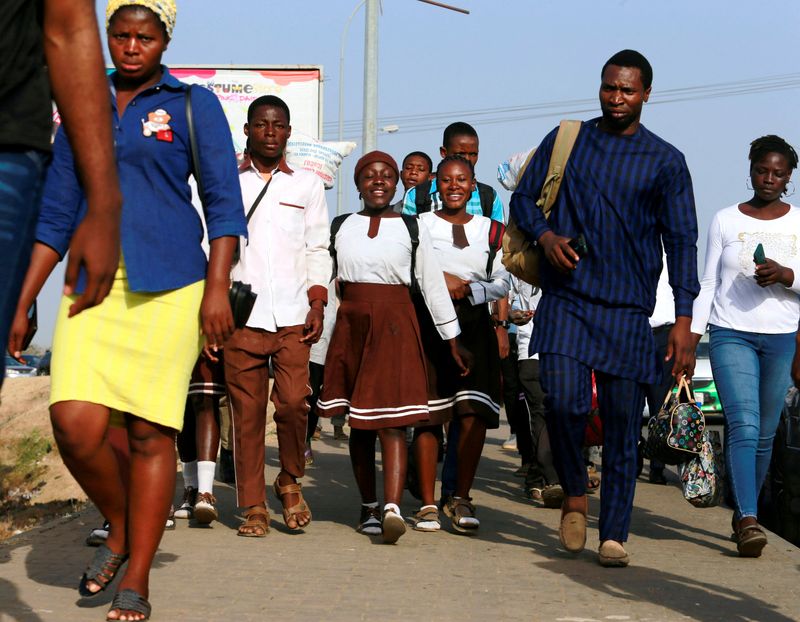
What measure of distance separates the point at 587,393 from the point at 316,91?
17854mm

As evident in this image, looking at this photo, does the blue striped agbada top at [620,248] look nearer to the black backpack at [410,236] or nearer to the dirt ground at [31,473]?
the black backpack at [410,236]

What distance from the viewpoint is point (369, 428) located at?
7.86 metres

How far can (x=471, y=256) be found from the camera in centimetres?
878

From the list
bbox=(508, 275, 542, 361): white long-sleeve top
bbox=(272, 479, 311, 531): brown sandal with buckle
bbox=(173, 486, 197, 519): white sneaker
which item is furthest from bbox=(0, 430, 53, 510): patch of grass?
bbox=(272, 479, 311, 531): brown sandal with buckle

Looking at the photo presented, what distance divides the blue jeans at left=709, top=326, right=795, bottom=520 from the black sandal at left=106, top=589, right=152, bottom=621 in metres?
3.70

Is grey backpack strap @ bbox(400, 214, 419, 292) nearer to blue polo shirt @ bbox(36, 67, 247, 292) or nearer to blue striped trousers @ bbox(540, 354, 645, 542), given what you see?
blue striped trousers @ bbox(540, 354, 645, 542)

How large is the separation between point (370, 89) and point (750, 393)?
44.9 feet

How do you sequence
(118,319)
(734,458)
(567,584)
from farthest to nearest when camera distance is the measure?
(734,458) → (567,584) → (118,319)

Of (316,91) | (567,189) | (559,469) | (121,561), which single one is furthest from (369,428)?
(316,91)

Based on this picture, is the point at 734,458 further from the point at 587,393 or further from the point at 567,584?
the point at 567,584

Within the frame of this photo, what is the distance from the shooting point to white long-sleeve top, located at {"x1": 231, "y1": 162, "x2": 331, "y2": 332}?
25.5 feet

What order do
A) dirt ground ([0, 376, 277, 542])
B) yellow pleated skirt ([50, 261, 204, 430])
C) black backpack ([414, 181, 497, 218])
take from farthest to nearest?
dirt ground ([0, 376, 277, 542]), black backpack ([414, 181, 497, 218]), yellow pleated skirt ([50, 261, 204, 430])

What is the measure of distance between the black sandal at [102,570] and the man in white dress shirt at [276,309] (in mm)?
2360

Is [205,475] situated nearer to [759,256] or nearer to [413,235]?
[413,235]
